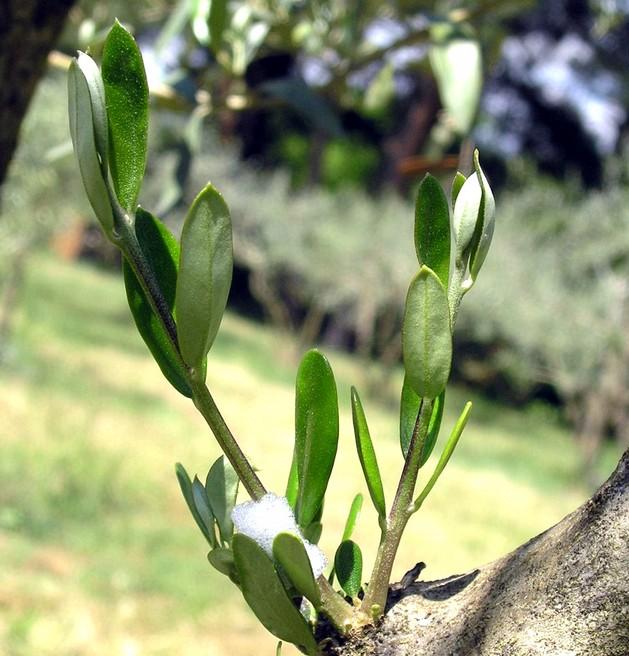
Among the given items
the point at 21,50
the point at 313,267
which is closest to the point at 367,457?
the point at 21,50

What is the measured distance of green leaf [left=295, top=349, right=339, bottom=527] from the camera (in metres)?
0.34

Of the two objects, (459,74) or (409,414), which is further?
(459,74)

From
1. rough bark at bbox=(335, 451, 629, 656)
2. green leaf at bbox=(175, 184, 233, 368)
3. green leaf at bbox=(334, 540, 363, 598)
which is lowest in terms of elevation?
rough bark at bbox=(335, 451, 629, 656)

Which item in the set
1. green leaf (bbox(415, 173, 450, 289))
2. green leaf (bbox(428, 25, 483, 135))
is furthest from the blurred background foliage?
green leaf (bbox(415, 173, 450, 289))

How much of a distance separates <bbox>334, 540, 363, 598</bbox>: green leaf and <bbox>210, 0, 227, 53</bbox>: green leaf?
551 millimetres

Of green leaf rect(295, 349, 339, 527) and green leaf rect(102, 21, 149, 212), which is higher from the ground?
green leaf rect(102, 21, 149, 212)

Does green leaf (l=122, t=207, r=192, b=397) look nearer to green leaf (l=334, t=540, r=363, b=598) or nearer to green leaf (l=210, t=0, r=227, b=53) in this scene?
green leaf (l=334, t=540, r=363, b=598)

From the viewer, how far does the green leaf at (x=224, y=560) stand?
0.35m

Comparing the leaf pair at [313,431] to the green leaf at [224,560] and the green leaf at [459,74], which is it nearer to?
the green leaf at [224,560]

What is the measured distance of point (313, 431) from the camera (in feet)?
1.14

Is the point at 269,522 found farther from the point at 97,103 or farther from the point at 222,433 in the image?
the point at 97,103

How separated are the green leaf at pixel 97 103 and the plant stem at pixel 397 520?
0.47 feet

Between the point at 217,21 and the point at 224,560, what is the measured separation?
0.57 m

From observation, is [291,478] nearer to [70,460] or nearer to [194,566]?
[194,566]
